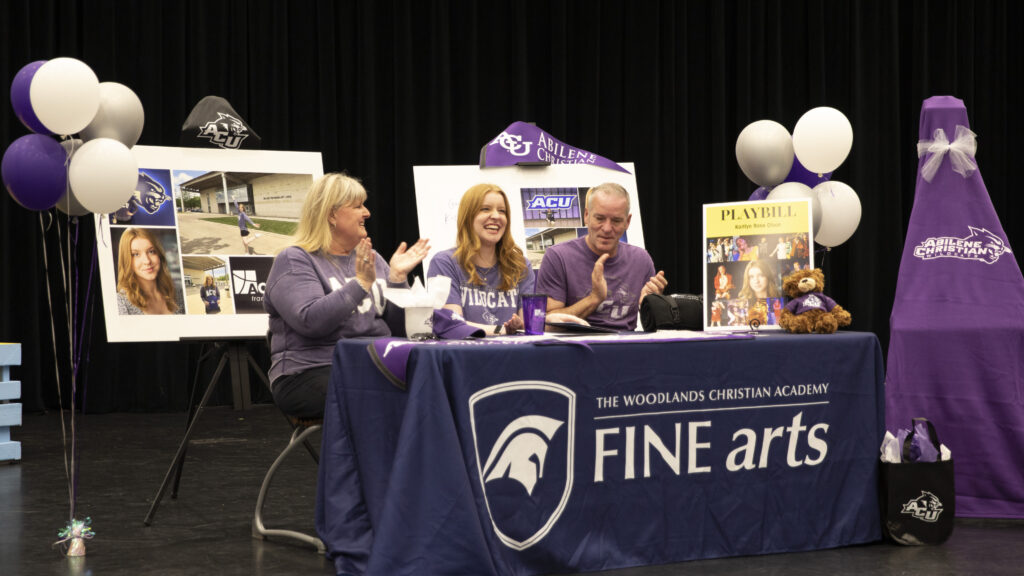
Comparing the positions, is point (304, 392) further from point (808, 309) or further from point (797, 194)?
point (797, 194)

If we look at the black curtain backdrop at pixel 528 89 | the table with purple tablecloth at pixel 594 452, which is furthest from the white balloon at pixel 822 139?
the black curtain backdrop at pixel 528 89

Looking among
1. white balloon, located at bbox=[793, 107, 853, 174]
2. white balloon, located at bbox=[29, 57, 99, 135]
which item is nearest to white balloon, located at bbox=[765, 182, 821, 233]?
white balloon, located at bbox=[793, 107, 853, 174]

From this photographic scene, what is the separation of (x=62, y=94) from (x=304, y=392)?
109cm

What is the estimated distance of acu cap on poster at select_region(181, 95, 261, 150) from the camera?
4.06m

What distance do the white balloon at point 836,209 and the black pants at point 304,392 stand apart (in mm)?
2091

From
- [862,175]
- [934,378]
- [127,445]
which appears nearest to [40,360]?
[127,445]

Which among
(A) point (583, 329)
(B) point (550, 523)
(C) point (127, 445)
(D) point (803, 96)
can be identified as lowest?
(C) point (127, 445)

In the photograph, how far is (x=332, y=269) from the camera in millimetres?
3102

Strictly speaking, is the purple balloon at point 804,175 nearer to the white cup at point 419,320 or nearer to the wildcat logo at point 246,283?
the white cup at point 419,320

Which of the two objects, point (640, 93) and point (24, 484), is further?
point (640, 93)

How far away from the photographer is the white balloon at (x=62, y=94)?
288 cm

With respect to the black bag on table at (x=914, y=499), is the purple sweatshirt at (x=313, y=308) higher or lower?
higher

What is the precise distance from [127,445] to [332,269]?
261 centimetres

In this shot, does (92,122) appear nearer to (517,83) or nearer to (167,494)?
(167,494)
